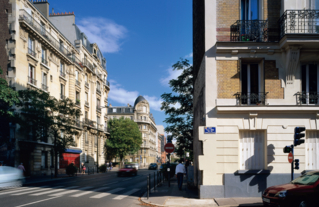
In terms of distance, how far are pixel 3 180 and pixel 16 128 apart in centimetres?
1353

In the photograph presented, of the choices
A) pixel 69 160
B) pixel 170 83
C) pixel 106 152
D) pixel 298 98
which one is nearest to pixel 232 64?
pixel 298 98

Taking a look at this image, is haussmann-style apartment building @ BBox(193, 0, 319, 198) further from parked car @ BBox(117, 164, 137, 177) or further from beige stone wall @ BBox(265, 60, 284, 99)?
parked car @ BBox(117, 164, 137, 177)

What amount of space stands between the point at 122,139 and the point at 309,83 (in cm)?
5496

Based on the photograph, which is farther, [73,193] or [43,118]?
[43,118]

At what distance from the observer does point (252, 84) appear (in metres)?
12.6

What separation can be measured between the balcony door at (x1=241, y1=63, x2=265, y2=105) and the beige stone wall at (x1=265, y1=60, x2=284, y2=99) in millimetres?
239

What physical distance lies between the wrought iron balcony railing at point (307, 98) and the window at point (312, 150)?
131cm

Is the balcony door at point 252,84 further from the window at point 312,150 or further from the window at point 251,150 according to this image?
the window at point 312,150

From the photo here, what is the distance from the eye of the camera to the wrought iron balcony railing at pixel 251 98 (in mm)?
12227

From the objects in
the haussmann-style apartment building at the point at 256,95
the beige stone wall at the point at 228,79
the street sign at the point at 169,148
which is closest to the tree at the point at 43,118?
the street sign at the point at 169,148

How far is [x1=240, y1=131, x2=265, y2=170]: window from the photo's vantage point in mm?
12305

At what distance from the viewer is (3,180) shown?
52.6ft

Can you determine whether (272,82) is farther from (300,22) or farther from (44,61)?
(44,61)

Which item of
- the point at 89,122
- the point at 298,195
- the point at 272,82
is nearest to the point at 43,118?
the point at 272,82
